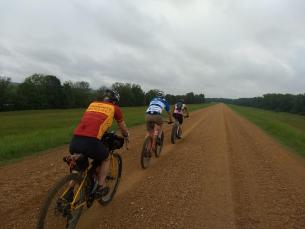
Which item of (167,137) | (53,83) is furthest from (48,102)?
(167,137)

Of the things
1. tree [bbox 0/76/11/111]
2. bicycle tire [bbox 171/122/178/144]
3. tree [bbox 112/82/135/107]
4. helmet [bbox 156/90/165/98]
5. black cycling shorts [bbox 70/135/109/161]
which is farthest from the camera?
tree [bbox 112/82/135/107]

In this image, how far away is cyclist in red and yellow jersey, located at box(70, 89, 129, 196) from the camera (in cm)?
450

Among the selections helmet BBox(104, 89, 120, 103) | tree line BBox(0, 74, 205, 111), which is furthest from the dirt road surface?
tree line BBox(0, 74, 205, 111)

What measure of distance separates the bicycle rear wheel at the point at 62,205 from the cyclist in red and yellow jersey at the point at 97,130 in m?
0.43

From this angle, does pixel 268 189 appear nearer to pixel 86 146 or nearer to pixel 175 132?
pixel 86 146

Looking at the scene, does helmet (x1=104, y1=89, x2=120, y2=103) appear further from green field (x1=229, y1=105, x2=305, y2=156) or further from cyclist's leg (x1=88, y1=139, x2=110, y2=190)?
green field (x1=229, y1=105, x2=305, y2=156)

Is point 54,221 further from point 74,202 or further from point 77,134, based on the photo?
point 77,134

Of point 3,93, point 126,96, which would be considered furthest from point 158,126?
point 126,96

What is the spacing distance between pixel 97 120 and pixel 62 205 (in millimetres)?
1329

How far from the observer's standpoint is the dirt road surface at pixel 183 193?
503 cm

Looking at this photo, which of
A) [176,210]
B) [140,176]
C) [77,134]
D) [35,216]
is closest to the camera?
[77,134]

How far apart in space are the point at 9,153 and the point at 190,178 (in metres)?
6.03

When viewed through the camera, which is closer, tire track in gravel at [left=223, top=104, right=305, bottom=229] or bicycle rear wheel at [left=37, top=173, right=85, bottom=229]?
bicycle rear wheel at [left=37, top=173, right=85, bottom=229]

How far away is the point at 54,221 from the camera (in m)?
4.01
